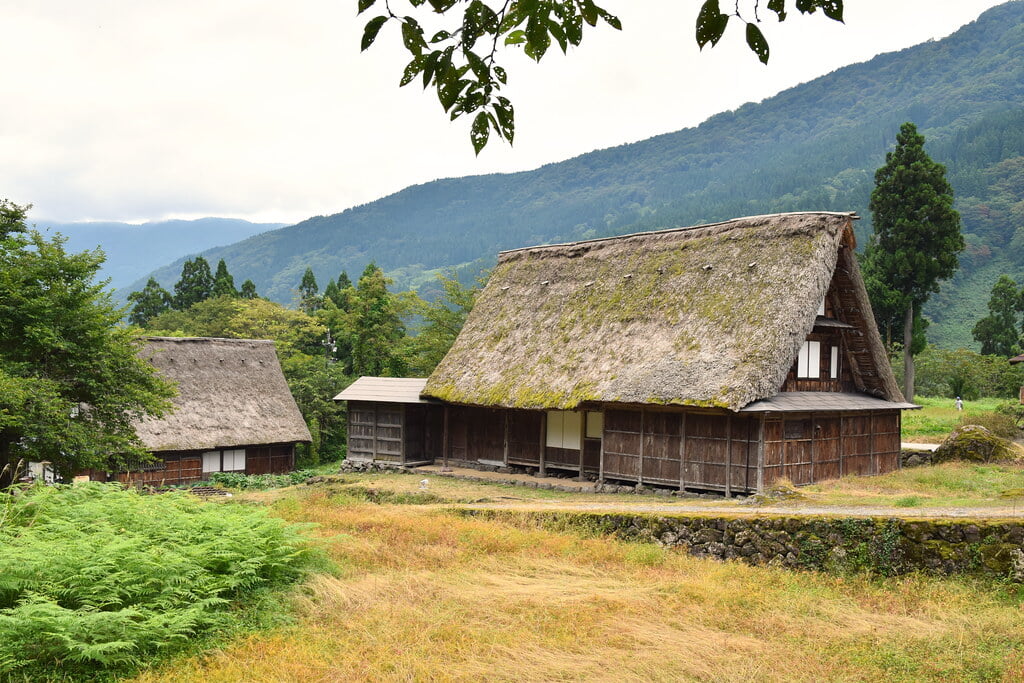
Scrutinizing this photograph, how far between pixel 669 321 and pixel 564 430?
4.52m

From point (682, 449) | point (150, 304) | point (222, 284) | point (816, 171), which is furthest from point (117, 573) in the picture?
point (816, 171)

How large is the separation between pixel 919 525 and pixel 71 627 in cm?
1036

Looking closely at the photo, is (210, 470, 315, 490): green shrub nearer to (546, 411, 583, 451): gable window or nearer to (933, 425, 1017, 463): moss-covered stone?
(546, 411, 583, 451): gable window

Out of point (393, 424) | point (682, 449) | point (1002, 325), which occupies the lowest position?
point (393, 424)

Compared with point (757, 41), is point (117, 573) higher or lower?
lower

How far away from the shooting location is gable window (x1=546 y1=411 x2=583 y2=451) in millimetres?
22312

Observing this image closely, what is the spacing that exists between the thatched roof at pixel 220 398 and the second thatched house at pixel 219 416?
0.03 meters

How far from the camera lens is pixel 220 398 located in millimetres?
31922

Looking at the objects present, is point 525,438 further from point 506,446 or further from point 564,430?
point 564,430

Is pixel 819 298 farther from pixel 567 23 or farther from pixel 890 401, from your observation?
pixel 567 23

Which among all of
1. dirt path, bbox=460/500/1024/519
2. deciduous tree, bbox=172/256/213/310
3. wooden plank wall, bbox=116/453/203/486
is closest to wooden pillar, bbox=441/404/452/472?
dirt path, bbox=460/500/1024/519

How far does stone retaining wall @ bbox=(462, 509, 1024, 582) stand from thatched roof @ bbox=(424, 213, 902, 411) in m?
4.63

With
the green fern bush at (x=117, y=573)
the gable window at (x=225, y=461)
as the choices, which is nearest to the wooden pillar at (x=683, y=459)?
the green fern bush at (x=117, y=573)

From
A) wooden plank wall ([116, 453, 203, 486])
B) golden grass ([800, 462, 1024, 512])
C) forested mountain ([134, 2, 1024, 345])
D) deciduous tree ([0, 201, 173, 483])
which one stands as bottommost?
wooden plank wall ([116, 453, 203, 486])
